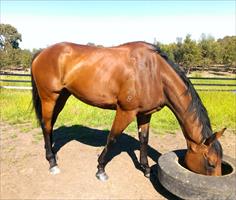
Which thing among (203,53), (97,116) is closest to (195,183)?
(97,116)

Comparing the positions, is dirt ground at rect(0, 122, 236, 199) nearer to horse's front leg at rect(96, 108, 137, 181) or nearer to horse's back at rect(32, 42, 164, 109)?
horse's front leg at rect(96, 108, 137, 181)

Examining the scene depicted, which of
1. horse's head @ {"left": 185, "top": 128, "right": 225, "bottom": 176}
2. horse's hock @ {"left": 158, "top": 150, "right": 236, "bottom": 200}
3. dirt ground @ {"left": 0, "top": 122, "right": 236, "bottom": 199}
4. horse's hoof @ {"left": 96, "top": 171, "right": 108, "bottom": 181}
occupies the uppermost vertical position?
horse's head @ {"left": 185, "top": 128, "right": 225, "bottom": 176}

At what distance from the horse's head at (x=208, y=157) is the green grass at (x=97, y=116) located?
3044 mm

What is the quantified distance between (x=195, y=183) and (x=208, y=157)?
39cm

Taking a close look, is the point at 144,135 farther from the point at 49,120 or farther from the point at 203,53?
the point at 203,53

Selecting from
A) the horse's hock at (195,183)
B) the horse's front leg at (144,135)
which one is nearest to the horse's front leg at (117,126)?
the horse's front leg at (144,135)

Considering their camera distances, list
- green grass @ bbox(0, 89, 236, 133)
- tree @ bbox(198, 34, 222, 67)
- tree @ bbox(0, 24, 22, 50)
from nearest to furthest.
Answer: green grass @ bbox(0, 89, 236, 133)
tree @ bbox(198, 34, 222, 67)
tree @ bbox(0, 24, 22, 50)

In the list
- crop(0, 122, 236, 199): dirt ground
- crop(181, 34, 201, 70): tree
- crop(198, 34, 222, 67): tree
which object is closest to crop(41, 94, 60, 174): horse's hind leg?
crop(0, 122, 236, 199): dirt ground

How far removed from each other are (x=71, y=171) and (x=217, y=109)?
5.29 meters

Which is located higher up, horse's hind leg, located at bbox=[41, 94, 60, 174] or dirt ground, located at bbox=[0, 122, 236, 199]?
horse's hind leg, located at bbox=[41, 94, 60, 174]

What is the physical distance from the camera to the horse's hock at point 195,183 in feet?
10.1

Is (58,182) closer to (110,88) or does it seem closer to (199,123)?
(110,88)

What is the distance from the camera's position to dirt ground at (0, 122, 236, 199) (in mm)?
3766

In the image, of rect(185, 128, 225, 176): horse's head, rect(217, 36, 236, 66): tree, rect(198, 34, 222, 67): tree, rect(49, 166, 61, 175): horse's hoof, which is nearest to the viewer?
rect(185, 128, 225, 176): horse's head
